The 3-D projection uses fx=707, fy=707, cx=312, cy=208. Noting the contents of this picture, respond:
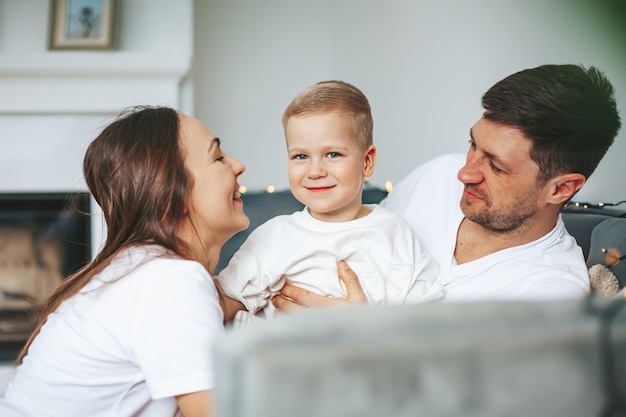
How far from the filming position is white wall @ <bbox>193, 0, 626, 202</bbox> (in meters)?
2.79

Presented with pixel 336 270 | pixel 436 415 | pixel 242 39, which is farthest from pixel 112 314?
pixel 242 39

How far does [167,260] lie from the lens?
1.08 m

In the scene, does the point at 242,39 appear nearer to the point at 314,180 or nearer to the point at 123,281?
the point at 314,180

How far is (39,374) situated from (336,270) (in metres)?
0.65

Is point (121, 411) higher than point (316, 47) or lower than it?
lower

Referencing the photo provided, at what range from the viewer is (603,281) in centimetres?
158

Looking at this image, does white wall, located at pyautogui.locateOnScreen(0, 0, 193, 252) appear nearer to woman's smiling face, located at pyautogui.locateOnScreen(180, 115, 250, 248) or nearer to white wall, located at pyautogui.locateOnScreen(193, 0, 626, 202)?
white wall, located at pyautogui.locateOnScreen(193, 0, 626, 202)

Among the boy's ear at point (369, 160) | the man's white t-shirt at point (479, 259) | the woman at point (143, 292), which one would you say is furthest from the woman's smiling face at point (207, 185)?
the man's white t-shirt at point (479, 259)

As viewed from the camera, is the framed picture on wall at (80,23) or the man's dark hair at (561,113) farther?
the framed picture on wall at (80,23)

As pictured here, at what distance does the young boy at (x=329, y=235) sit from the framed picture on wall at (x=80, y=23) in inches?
65.1

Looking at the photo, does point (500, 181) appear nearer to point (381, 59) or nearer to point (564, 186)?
point (564, 186)

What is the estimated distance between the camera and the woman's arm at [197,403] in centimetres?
98

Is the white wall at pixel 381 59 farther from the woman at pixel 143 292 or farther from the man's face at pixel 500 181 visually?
the woman at pixel 143 292

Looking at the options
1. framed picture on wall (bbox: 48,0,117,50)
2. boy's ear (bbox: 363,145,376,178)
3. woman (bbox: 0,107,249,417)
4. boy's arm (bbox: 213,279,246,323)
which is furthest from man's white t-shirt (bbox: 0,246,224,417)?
framed picture on wall (bbox: 48,0,117,50)
